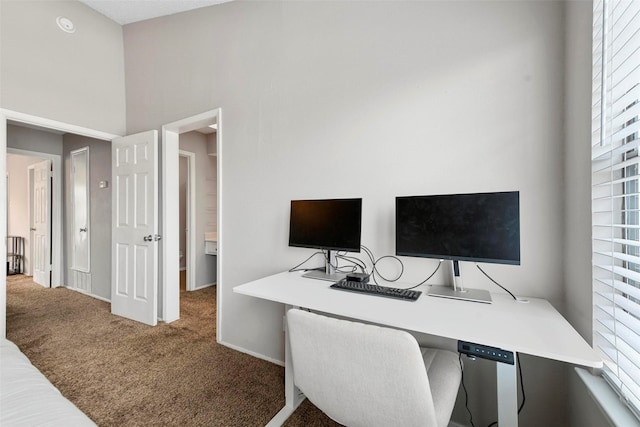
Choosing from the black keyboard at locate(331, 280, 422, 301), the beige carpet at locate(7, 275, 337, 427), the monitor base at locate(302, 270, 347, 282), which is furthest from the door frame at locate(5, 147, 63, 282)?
the black keyboard at locate(331, 280, 422, 301)

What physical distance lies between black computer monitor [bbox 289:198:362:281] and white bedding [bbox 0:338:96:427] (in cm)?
121

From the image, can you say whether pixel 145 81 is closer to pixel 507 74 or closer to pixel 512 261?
pixel 507 74

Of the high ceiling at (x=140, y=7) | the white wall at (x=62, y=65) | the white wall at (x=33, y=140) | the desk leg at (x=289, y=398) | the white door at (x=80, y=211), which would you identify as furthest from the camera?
the white door at (x=80, y=211)

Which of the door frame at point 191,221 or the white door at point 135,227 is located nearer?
the white door at point 135,227

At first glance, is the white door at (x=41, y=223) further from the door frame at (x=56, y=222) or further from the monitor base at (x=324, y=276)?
the monitor base at (x=324, y=276)

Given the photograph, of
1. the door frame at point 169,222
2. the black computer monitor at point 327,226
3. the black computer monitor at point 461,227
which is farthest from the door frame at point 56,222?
the black computer monitor at point 461,227

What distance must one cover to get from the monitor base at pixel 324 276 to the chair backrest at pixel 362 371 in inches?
26.8

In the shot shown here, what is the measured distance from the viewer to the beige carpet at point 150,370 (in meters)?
1.62

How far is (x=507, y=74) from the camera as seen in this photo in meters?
1.45

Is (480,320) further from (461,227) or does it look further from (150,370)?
(150,370)

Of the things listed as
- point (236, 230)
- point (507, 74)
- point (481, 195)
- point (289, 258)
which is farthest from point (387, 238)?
point (236, 230)

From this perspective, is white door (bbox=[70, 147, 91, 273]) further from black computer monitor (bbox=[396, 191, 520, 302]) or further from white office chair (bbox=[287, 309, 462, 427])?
black computer monitor (bbox=[396, 191, 520, 302])

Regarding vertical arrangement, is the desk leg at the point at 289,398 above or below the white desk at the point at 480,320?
below

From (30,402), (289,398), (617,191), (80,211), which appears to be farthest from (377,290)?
(80,211)
